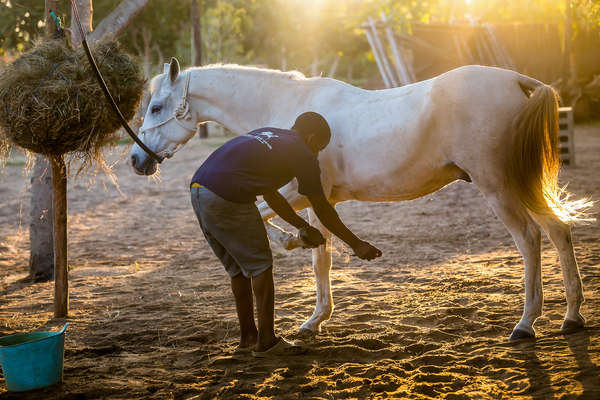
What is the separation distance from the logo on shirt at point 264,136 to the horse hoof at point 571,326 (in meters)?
2.30

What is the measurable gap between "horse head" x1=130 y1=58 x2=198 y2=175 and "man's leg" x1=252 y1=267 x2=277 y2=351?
1.77 metres

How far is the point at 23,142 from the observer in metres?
Result: 4.49

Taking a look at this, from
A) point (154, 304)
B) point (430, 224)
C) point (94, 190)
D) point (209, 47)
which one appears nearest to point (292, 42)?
point (209, 47)

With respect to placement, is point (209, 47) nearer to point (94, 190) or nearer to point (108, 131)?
point (94, 190)

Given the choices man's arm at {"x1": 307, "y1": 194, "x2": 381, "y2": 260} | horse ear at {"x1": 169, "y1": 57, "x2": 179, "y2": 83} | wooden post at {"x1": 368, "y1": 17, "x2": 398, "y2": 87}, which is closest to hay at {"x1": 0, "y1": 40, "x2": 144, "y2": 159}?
horse ear at {"x1": 169, "y1": 57, "x2": 179, "y2": 83}

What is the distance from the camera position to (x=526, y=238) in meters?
3.98

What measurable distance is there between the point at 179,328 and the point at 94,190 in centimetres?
911

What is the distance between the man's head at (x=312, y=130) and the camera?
376 cm

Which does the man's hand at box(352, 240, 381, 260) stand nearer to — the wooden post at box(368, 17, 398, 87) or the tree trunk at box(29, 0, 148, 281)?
the tree trunk at box(29, 0, 148, 281)

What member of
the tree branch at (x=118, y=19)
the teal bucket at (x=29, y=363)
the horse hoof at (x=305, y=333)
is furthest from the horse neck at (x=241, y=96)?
the teal bucket at (x=29, y=363)

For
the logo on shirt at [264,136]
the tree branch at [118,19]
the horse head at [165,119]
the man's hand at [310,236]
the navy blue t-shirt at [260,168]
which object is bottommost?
the man's hand at [310,236]

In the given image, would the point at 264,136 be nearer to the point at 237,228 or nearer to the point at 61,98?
the point at 237,228

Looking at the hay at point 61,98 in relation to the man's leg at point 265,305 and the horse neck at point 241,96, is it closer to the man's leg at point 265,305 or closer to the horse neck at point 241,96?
the horse neck at point 241,96

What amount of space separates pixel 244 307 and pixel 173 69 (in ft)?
6.80
